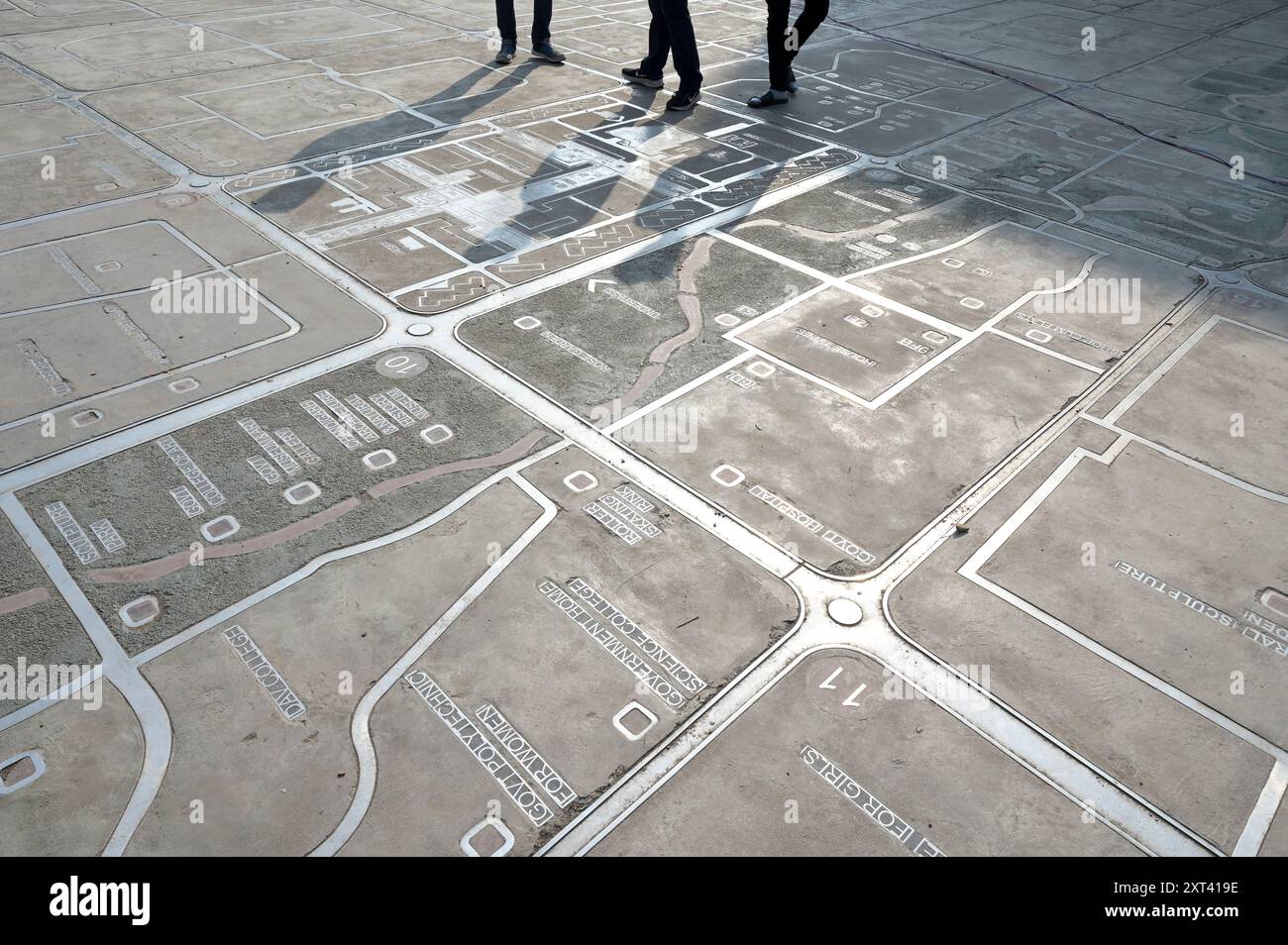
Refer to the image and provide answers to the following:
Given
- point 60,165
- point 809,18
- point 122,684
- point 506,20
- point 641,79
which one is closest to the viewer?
point 122,684

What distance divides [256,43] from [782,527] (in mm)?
11659

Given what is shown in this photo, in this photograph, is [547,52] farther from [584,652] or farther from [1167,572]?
[1167,572]

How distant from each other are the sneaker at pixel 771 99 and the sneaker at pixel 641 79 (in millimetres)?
1250

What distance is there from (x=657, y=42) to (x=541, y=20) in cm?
204

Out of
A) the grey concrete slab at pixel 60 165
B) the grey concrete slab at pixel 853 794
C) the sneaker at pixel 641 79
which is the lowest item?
the grey concrete slab at pixel 853 794

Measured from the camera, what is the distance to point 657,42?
10.7 m

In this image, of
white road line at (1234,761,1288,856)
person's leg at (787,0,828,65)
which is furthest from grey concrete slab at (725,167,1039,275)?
white road line at (1234,761,1288,856)

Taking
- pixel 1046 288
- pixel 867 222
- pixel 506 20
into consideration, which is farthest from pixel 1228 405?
pixel 506 20

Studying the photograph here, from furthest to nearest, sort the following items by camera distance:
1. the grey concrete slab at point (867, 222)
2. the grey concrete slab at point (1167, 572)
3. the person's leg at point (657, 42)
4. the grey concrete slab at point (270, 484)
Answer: the person's leg at point (657, 42)
the grey concrete slab at point (867, 222)
the grey concrete slab at point (270, 484)
the grey concrete slab at point (1167, 572)

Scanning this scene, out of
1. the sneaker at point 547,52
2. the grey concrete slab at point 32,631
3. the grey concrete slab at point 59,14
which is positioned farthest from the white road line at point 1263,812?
the grey concrete slab at point 59,14

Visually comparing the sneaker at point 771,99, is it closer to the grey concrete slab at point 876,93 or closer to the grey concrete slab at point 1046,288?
the grey concrete slab at point 876,93

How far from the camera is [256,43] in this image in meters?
12.3

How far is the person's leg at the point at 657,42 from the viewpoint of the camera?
10.6 metres
